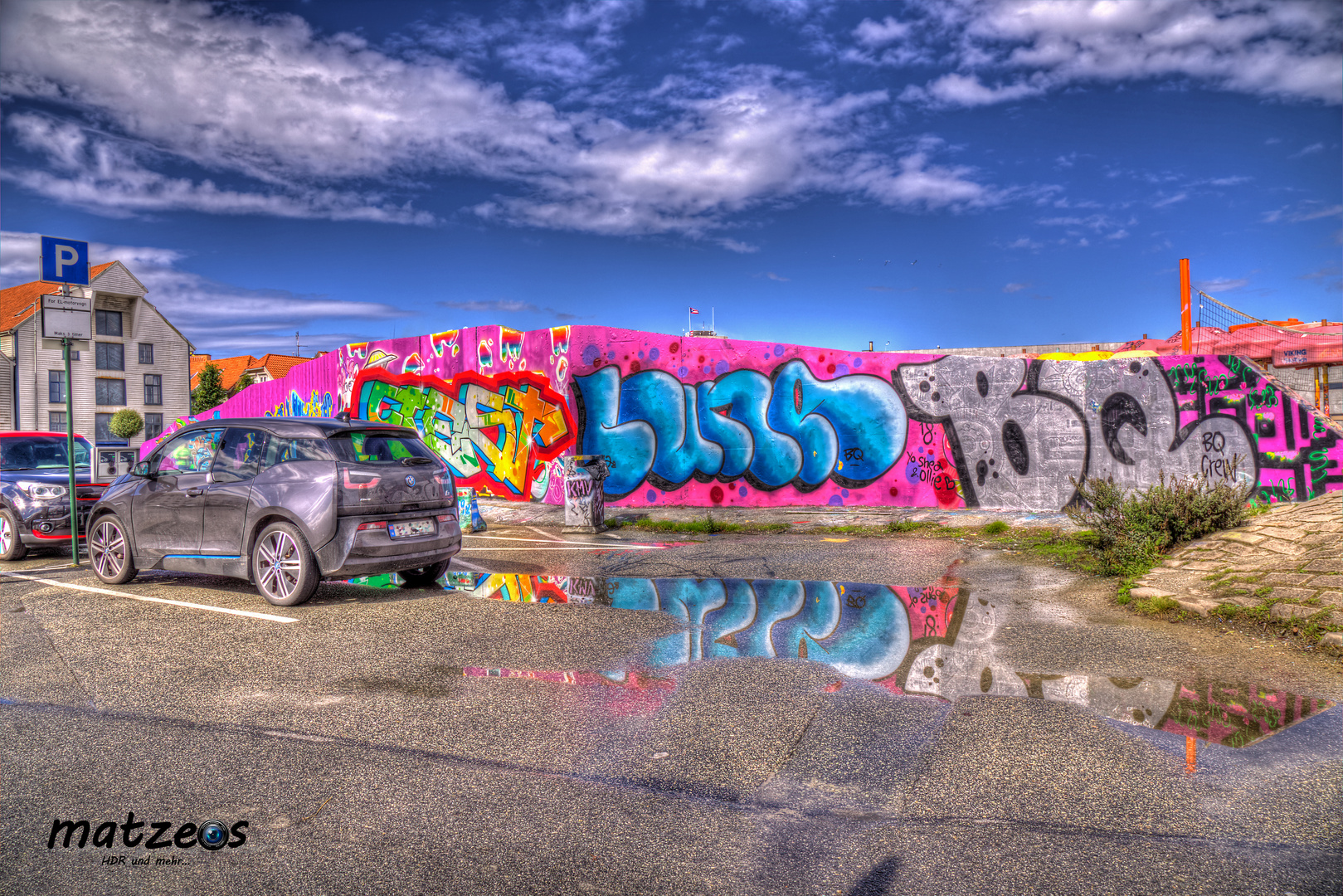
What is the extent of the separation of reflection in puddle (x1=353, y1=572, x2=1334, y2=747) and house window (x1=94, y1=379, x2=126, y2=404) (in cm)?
5168

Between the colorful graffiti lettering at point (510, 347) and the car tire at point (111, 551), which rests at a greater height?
the colorful graffiti lettering at point (510, 347)

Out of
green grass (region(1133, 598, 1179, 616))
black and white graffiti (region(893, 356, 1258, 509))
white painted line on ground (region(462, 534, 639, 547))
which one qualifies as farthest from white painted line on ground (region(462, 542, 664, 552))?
black and white graffiti (region(893, 356, 1258, 509))

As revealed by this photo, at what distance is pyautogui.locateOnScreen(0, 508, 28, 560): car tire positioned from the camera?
9.58 meters

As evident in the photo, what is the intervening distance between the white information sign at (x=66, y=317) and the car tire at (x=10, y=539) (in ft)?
7.78

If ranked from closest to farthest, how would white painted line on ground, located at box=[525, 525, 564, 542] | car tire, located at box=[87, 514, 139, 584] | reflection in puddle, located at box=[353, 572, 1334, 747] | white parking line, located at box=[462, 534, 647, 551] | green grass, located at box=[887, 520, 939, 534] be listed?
reflection in puddle, located at box=[353, 572, 1334, 747], car tire, located at box=[87, 514, 139, 584], white parking line, located at box=[462, 534, 647, 551], white painted line on ground, located at box=[525, 525, 564, 542], green grass, located at box=[887, 520, 939, 534]

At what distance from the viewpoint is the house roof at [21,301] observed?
147 feet

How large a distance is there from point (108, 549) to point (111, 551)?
0.16ft

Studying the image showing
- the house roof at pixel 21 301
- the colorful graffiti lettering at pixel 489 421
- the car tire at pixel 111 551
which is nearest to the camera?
the car tire at pixel 111 551

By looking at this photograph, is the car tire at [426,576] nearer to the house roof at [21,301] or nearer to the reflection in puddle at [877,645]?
the reflection in puddle at [877,645]

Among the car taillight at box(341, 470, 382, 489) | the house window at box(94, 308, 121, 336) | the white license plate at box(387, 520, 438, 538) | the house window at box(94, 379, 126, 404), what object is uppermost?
the house window at box(94, 308, 121, 336)

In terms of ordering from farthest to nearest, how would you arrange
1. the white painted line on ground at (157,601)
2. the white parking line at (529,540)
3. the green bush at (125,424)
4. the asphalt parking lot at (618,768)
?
the green bush at (125,424), the white parking line at (529,540), the white painted line on ground at (157,601), the asphalt parking lot at (618,768)

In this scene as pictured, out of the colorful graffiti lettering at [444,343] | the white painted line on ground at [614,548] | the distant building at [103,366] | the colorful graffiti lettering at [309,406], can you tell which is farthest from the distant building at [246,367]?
the white painted line on ground at [614,548]

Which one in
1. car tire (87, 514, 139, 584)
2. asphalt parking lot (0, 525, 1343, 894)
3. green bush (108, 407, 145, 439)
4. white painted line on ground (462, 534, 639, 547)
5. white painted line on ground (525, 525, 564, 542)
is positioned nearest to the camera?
asphalt parking lot (0, 525, 1343, 894)

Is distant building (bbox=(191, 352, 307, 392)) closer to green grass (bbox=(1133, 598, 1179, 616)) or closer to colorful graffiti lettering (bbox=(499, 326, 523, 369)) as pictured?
colorful graffiti lettering (bbox=(499, 326, 523, 369))
